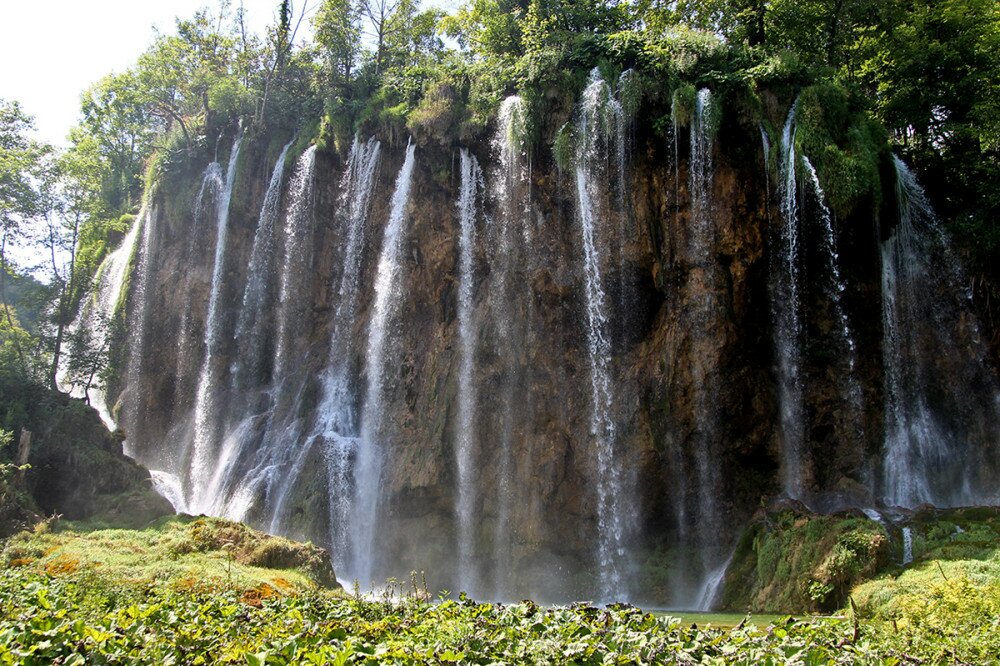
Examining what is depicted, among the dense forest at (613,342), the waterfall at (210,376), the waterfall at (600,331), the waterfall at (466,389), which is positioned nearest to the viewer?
the dense forest at (613,342)

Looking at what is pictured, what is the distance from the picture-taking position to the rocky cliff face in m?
20.8

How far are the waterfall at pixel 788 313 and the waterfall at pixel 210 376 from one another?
730 inches

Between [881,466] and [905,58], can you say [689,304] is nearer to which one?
[881,466]

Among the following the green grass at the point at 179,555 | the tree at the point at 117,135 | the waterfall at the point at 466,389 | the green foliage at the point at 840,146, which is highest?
the tree at the point at 117,135

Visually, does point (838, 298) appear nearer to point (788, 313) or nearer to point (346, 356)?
point (788, 313)

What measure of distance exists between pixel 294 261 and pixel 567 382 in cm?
1287

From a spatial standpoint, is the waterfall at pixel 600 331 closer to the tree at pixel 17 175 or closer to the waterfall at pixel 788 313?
the waterfall at pixel 788 313

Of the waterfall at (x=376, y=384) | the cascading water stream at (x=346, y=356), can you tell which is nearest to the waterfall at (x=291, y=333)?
the cascading water stream at (x=346, y=356)

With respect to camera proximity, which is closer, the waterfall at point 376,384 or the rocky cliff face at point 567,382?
the rocky cliff face at point 567,382

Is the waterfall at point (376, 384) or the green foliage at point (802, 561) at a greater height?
the waterfall at point (376, 384)

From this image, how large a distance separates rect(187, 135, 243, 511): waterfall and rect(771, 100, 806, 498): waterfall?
18.5 meters

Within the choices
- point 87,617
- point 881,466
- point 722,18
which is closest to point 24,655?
point 87,617

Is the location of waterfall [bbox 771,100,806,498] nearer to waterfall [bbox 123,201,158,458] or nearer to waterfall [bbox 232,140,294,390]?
waterfall [bbox 232,140,294,390]

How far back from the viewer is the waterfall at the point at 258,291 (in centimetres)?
3012
